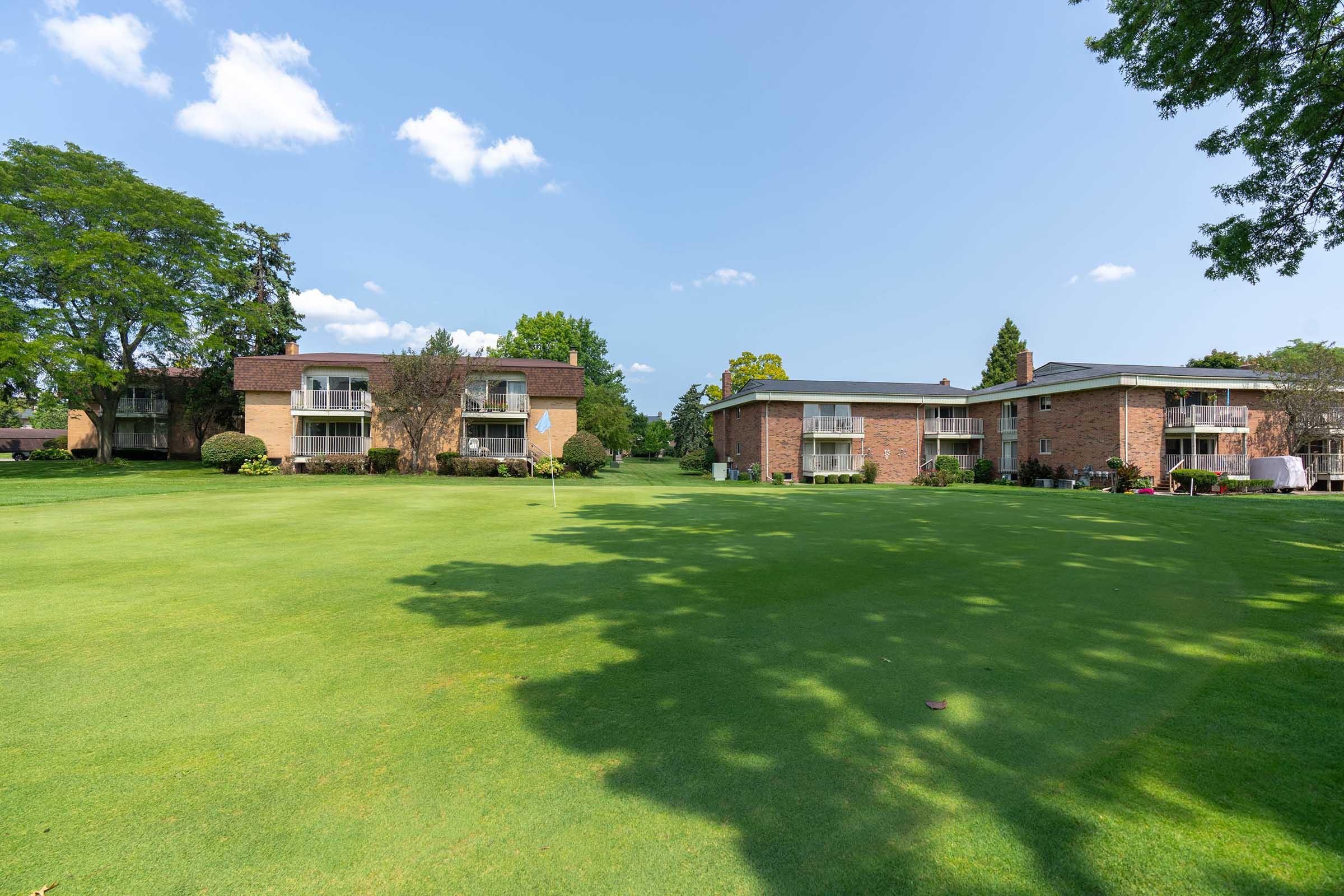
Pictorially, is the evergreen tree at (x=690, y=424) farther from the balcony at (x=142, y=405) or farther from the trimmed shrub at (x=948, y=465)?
the balcony at (x=142, y=405)

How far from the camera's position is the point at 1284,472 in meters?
30.4

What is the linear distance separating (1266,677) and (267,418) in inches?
1616

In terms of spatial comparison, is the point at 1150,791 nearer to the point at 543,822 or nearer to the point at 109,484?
the point at 543,822

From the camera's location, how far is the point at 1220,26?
34.7ft

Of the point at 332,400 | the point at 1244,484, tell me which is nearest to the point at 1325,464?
the point at 1244,484

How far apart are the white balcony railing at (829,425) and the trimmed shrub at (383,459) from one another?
24094 millimetres

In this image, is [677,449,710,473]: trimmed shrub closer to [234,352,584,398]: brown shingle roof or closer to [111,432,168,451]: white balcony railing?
[234,352,584,398]: brown shingle roof

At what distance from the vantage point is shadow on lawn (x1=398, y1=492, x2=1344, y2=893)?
2.54 m

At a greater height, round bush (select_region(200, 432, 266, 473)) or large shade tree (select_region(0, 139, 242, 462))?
large shade tree (select_region(0, 139, 242, 462))

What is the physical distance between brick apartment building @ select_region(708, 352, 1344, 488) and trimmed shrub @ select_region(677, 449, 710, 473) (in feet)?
5.28

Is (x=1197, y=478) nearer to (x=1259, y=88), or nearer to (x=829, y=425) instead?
(x=829, y=425)

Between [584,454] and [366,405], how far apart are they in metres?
13.1

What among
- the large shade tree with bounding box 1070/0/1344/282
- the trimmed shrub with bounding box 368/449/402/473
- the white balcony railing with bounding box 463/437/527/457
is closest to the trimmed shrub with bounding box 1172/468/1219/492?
the large shade tree with bounding box 1070/0/1344/282

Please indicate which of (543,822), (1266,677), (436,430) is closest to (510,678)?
(543,822)
